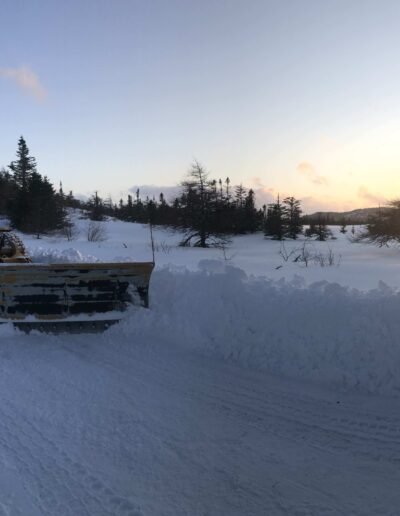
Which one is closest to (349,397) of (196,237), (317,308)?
(317,308)

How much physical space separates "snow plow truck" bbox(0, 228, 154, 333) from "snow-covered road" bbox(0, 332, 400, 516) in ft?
4.26

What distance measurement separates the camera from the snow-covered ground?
10.5 feet

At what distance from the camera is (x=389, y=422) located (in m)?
4.27

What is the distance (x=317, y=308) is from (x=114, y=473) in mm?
3653

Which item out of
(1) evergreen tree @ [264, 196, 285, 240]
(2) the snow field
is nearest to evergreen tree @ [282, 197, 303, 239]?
(1) evergreen tree @ [264, 196, 285, 240]

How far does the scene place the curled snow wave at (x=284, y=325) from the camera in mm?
5293

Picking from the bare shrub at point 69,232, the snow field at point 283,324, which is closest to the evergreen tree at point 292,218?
the bare shrub at point 69,232

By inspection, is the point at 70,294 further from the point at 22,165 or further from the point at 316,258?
the point at 22,165

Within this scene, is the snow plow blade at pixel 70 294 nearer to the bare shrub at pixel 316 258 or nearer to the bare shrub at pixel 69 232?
the bare shrub at pixel 316 258

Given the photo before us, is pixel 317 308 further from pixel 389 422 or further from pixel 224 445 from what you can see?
pixel 224 445

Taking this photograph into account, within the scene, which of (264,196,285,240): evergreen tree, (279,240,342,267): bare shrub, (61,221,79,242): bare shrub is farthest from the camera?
(264,196,285,240): evergreen tree

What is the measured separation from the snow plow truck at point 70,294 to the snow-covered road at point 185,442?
130 centimetres

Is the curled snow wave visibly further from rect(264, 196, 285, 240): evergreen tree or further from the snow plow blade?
A: rect(264, 196, 285, 240): evergreen tree

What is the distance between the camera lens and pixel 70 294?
23.5ft
